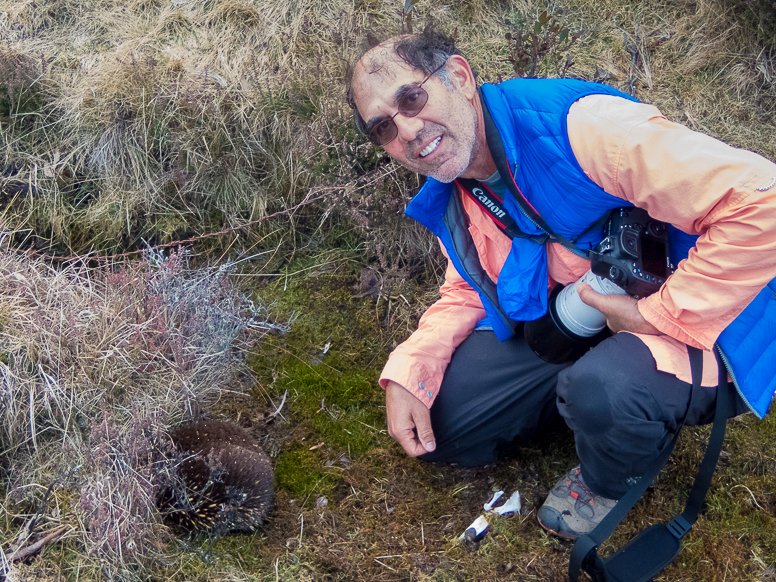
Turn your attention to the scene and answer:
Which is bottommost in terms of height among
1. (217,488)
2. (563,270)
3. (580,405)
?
(217,488)

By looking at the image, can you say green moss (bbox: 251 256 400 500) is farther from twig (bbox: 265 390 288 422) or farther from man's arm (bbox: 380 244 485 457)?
man's arm (bbox: 380 244 485 457)

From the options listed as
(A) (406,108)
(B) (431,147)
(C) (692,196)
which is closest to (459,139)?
(B) (431,147)

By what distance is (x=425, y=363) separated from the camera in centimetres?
252

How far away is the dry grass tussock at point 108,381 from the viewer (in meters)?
2.27

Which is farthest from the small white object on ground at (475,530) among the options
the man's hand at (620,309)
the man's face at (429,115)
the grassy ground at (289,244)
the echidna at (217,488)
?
the man's face at (429,115)

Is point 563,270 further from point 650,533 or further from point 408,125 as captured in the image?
point 650,533

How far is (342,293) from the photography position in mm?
3529

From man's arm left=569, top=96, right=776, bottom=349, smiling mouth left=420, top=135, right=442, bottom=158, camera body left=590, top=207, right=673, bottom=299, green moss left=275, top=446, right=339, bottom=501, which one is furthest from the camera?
green moss left=275, top=446, right=339, bottom=501

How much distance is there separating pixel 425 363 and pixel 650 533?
3.36 ft

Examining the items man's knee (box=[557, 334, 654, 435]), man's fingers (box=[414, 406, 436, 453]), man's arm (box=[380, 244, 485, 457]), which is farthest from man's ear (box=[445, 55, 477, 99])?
man's fingers (box=[414, 406, 436, 453])

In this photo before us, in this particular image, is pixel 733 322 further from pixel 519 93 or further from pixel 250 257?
pixel 250 257

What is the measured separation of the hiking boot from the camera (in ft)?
Answer: 7.53

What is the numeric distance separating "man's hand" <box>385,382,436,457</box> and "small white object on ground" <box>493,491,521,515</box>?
0.37m


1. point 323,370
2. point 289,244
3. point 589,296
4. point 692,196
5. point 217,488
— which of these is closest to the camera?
point 692,196
